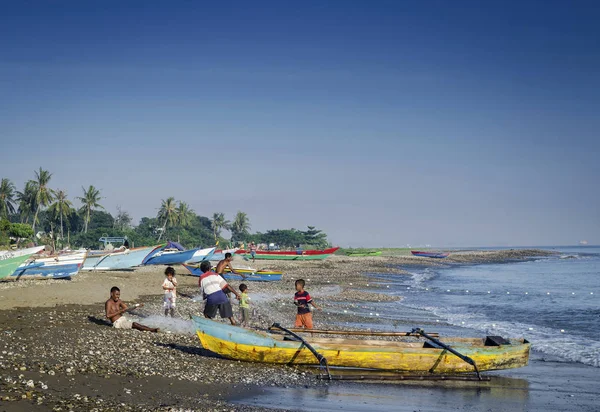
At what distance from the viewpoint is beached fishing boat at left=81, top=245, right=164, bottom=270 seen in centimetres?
3538

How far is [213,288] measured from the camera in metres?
13.7

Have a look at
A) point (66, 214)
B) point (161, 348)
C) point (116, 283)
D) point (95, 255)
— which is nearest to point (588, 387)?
point (161, 348)

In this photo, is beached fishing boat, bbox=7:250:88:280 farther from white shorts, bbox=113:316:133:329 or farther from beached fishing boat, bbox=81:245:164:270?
white shorts, bbox=113:316:133:329

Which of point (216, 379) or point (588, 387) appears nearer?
point (216, 379)

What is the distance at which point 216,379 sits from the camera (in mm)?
10594

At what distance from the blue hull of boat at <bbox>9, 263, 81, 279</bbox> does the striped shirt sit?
17.2 meters

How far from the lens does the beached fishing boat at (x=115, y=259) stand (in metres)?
35.4

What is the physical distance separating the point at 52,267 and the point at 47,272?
327 millimetres

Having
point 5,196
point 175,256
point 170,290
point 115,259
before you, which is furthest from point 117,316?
point 5,196

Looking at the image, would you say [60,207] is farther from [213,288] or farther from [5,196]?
[213,288]

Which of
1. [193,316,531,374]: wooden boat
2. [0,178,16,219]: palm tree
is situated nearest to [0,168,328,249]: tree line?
[0,178,16,219]: palm tree

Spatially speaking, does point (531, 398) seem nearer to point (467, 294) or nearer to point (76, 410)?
point (76, 410)

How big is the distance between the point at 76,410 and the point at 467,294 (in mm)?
31419

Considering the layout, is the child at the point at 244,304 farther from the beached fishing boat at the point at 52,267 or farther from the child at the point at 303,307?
the beached fishing boat at the point at 52,267
